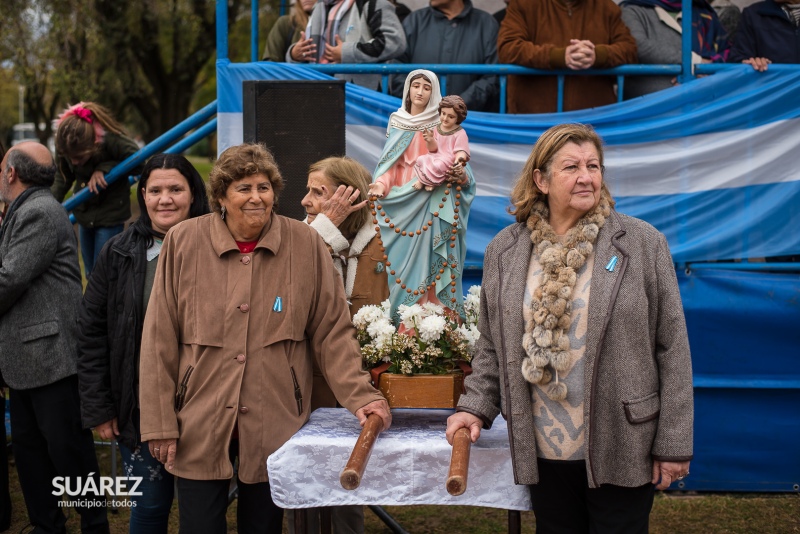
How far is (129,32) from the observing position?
15445 mm

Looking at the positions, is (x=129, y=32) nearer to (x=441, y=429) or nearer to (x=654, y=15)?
(x=654, y=15)

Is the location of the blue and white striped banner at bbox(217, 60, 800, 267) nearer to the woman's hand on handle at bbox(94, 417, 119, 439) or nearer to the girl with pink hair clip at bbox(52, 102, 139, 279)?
the girl with pink hair clip at bbox(52, 102, 139, 279)

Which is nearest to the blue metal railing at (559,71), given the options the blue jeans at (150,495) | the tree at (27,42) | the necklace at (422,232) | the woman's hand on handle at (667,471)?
the necklace at (422,232)

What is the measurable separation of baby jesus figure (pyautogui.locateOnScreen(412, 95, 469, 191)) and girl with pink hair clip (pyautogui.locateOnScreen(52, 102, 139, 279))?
2.86 metres

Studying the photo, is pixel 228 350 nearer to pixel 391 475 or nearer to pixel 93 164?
pixel 391 475

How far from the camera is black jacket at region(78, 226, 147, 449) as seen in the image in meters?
3.50

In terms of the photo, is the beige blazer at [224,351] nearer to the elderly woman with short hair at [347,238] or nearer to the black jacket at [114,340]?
the black jacket at [114,340]

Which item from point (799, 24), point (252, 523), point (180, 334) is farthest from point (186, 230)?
point (799, 24)

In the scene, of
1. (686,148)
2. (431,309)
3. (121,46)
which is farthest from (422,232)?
(121,46)

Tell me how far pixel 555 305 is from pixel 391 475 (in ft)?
2.69

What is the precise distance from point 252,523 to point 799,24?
170 inches

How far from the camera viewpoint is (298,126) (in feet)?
14.7

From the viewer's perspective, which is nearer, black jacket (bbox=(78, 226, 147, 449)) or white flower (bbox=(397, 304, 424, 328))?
white flower (bbox=(397, 304, 424, 328))

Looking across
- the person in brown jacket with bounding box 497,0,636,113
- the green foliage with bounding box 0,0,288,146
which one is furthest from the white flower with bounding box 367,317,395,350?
the green foliage with bounding box 0,0,288,146
